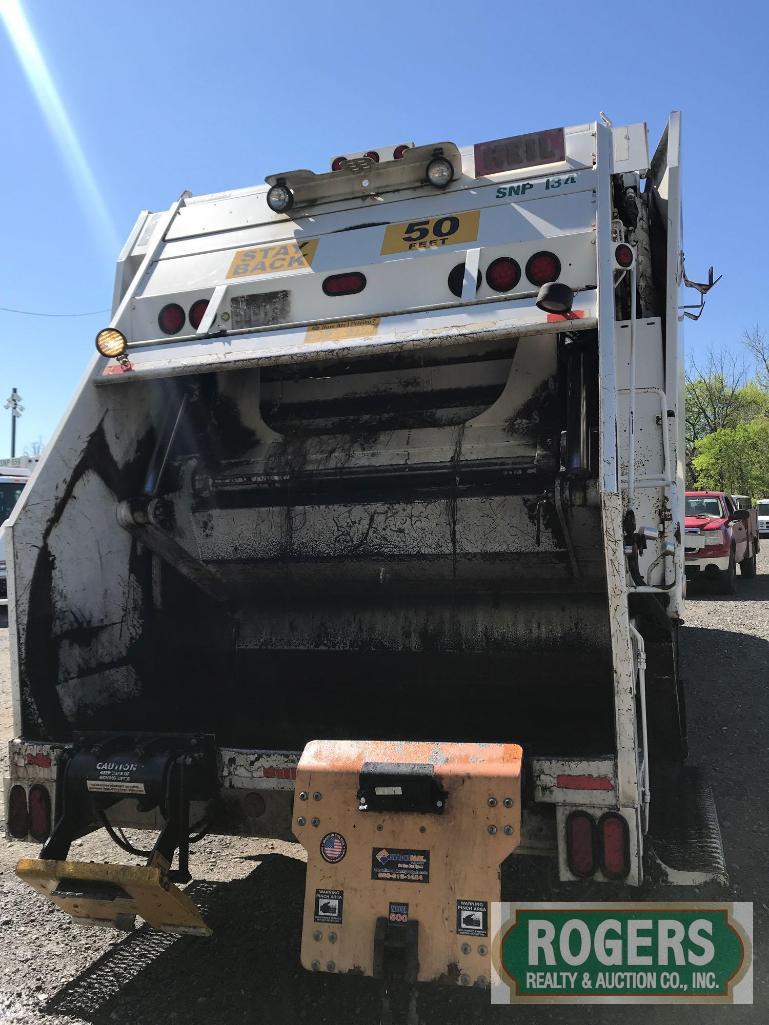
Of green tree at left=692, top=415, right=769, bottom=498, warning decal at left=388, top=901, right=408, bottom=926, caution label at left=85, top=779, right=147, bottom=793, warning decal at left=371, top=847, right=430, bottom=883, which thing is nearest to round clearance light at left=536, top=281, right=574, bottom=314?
warning decal at left=371, top=847, right=430, bottom=883

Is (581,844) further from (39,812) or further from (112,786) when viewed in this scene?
(39,812)

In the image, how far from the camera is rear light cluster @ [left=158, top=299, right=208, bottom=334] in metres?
3.41

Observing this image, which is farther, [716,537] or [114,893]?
A: [716,537]

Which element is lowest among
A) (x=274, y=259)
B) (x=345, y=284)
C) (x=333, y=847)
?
(x=333, y=847)

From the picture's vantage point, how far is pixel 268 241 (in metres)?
3.54

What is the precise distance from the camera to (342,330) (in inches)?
121

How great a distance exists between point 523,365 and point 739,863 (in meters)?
2.34

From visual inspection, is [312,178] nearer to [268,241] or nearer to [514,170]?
[268,241]

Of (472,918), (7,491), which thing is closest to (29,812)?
(472,918)

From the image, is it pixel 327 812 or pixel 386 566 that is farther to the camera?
pixel 386 566

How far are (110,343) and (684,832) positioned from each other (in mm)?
2799

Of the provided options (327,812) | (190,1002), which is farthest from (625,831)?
(190,1002)

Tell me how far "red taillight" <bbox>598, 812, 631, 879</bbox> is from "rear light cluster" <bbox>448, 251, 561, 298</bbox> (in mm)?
1853

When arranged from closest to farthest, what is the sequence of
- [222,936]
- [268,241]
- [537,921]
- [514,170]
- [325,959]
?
[325,959] → [537,921] → [222,936] → [514,170] → [268,241]
